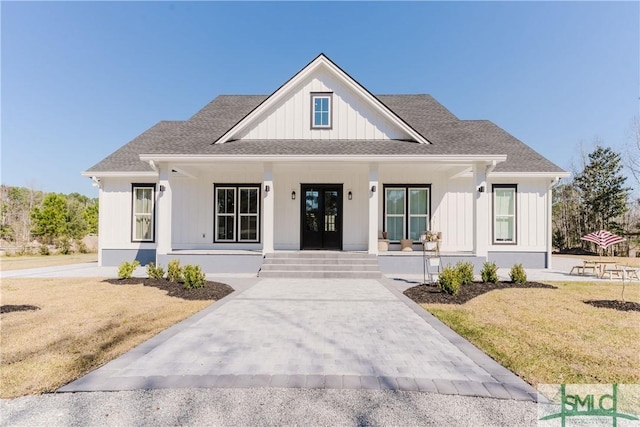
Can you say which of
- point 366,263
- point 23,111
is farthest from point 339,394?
point 23,111

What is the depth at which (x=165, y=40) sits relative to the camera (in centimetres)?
1622

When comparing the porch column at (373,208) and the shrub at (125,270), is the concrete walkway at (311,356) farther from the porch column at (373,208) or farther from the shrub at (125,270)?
the porch column at (373,208)

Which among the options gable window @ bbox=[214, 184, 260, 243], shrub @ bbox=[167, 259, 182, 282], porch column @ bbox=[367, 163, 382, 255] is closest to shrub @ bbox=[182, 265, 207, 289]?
shrub @ bbox=[167, 259, 182, 282]

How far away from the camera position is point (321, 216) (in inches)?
498

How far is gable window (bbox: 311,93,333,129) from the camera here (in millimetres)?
11820

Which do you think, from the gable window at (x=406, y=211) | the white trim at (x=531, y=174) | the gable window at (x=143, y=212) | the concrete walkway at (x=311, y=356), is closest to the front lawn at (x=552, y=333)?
the concrete walkway at (x=311, y=356)

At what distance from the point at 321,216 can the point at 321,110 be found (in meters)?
4.21

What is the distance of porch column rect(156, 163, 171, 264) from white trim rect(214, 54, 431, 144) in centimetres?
213

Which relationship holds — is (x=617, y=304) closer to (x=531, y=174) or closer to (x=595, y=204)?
(x=531, y=174)

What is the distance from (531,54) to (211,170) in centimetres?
1578

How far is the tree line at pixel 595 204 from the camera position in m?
23.5

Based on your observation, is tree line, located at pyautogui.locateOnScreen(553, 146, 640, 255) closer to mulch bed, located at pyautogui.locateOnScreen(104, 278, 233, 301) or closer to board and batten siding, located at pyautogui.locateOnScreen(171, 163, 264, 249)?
board and batten siding, located at pyautogui.locateOnScreen(171, 163, 264, 249)

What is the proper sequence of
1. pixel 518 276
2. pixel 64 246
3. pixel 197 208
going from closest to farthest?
pixel 518 276
pixel 197 208
pixel 64 246

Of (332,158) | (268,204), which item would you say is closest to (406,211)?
(332,158)
